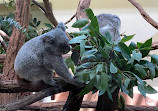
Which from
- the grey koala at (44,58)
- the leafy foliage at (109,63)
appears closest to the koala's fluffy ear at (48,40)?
the grey koala at (44,58)

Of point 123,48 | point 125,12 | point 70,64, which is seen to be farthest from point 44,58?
point 125,12

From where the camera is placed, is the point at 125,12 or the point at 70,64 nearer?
the point at 70,64

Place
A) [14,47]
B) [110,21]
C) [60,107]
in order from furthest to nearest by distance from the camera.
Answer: [110,21], [14,47], [60,107]

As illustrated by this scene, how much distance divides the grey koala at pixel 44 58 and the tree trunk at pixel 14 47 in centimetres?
78

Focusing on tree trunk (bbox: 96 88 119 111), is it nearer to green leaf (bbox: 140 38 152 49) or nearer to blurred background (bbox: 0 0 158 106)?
green leaf (bbox: 140 38 152 49)

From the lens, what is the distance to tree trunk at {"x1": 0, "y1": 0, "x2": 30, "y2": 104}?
2.66 meters

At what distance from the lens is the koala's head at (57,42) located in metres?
1.87

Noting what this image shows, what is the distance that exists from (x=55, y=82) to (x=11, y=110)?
48 centimetres

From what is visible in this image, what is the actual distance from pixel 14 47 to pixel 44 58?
0.99 m

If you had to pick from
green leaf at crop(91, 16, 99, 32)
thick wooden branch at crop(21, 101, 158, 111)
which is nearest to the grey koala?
green leaf at crop(91, 16, 99, 32)

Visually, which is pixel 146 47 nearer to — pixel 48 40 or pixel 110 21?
pixel 48 40

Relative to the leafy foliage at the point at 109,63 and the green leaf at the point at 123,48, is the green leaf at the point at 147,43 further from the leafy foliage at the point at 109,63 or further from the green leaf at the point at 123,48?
the green leaf at the point at 123,48

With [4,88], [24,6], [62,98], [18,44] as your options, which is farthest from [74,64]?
[62,98]

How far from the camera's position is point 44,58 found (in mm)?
1900
